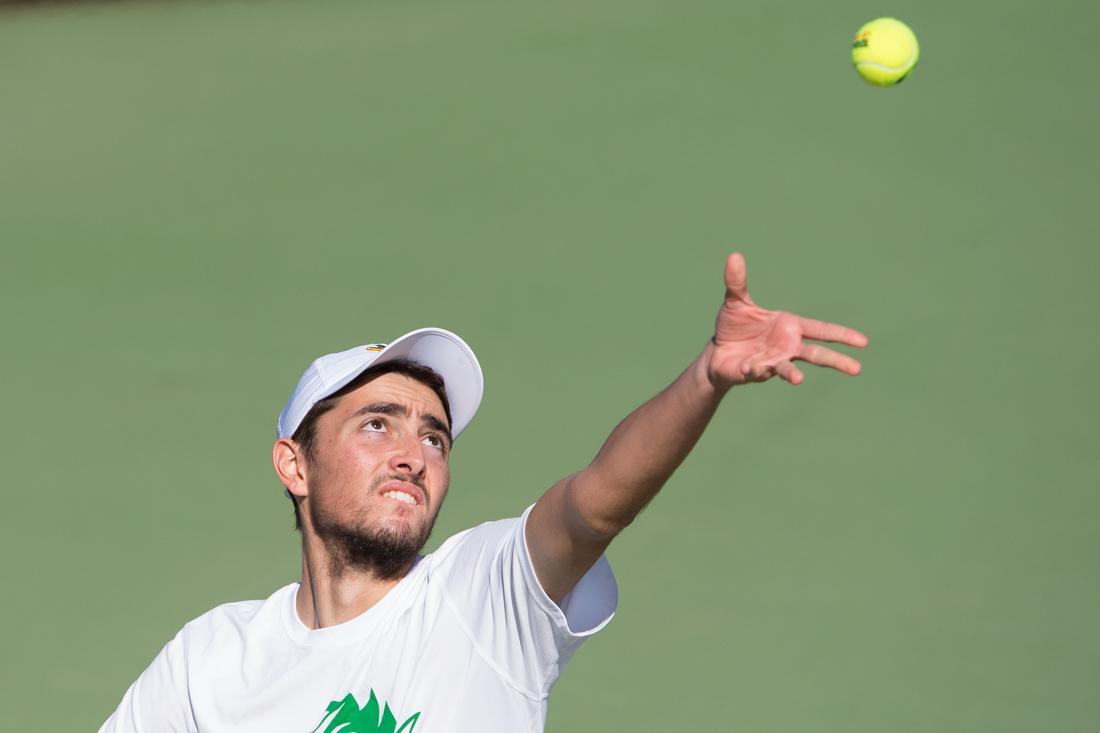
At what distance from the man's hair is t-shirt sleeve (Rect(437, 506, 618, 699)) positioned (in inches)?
17.9

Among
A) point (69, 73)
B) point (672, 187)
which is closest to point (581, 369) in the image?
point (672, 187)

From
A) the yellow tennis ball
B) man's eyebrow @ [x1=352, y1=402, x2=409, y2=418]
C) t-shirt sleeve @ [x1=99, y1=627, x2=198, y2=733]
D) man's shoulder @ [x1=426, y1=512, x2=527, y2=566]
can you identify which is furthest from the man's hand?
the yellow tennis ball

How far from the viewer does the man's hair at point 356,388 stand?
2.57m

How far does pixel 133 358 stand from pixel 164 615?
1129 millimetres

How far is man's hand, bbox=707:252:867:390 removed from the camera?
188 centimetres

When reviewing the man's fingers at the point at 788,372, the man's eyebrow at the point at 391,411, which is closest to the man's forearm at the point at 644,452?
the man's fingers at the point at 788,372

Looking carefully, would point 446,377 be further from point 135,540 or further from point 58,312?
point 58,312

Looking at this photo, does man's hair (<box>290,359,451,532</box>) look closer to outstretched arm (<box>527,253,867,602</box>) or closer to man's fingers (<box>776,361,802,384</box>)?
outstretched arm (<box>527,253,867,602</box>)

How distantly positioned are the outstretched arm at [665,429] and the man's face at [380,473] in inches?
12.6

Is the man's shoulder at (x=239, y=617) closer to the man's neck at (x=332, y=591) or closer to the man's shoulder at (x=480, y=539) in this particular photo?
the man's neck at (x=332, y=591)

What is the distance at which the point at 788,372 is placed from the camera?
1.84 metres

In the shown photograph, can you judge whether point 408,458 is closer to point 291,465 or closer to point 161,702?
point 291,465

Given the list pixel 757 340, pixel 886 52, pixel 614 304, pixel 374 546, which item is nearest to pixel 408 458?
pixel 374 546

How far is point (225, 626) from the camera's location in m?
2.54
